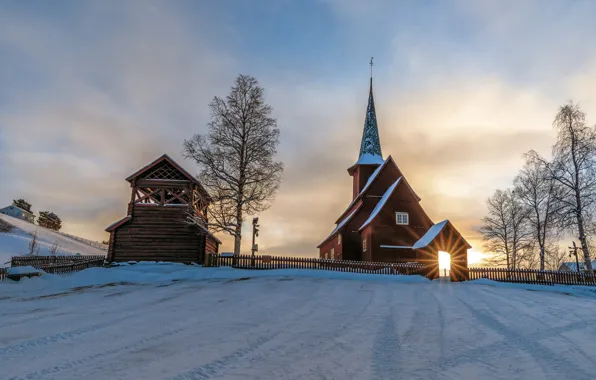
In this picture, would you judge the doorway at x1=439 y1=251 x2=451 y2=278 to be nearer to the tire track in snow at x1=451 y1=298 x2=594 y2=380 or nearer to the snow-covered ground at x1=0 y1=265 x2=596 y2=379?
the snow-covered ground at x1=0 y1=265 x2=596 y2=379

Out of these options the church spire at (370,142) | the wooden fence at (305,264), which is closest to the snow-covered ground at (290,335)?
the wooden fence at (305,264)

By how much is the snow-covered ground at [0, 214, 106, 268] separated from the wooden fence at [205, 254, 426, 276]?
43179 mm

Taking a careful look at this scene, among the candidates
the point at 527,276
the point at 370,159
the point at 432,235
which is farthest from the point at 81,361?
the point at 370,159

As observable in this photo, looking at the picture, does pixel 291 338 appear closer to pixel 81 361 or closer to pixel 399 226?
pixel 81 361

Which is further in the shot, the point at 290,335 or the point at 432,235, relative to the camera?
the point at 432,235

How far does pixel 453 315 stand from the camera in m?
10.9

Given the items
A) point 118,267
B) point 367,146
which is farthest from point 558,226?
point 118,267

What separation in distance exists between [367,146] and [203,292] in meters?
29.9

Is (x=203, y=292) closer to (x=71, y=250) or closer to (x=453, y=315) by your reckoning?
(x=453, y=315)

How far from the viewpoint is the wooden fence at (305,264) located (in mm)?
25125

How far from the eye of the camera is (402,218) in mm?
31250

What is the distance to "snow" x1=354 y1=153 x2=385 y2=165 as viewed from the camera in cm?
3988

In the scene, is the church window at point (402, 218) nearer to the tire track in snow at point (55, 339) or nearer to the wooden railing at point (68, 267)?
the wooden railing at point (68, 267)

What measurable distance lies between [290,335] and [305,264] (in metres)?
18.1
